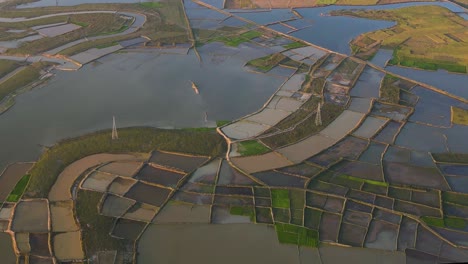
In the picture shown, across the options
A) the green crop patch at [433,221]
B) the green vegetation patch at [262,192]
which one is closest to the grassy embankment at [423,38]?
the green crop patch at [433,221]

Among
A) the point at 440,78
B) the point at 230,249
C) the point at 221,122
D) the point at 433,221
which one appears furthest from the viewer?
the point at 440,78

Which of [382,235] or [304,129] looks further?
[304,129]

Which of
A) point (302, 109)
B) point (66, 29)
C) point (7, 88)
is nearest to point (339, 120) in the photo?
point (302, 109)

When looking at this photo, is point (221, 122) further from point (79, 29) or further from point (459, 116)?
point (79, 29)

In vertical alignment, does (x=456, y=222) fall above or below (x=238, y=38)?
below

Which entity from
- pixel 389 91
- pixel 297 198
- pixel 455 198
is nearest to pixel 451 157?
pixel 455 198

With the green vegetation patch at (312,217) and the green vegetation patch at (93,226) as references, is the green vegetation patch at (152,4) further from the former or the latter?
the green vegetation patch at (312,217)

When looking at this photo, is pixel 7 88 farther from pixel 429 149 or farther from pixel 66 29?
pixel 429 149
